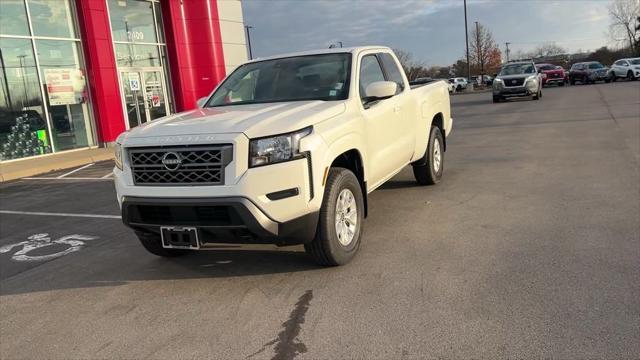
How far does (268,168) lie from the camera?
156 inches

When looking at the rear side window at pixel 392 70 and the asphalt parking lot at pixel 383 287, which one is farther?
the rear side window at pixel 392 70

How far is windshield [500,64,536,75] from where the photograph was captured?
2402cm

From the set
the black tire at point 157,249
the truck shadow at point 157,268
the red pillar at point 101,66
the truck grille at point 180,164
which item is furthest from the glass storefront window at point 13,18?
the truck grille at point 180,164

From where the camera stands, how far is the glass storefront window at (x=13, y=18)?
14.9 m

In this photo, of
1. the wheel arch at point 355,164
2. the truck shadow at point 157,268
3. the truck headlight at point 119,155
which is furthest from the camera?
the wheel arch at point 355,164

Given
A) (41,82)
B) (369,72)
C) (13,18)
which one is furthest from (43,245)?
(13,18)

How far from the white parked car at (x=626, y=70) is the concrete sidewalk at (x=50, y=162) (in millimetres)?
32595

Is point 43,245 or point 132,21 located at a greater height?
point 132,21

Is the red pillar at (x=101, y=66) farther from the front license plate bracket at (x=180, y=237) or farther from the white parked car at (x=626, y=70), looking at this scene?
the white parked car at (x=626, y=70)

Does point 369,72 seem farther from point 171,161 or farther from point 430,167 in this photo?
point 171,161

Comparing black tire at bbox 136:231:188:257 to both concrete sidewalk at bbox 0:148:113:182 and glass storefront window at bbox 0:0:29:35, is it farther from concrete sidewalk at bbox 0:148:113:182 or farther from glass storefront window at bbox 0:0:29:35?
glass storefront window at bbox 0:0:29:35

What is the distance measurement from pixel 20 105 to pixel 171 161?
43.8 ft

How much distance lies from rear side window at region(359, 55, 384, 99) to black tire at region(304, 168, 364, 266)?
1044mm

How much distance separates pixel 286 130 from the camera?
159 inches
